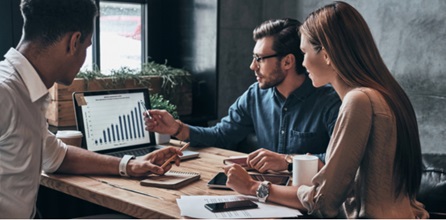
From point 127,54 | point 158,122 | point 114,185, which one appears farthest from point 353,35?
point 127,54

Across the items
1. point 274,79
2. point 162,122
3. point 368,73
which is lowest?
point 162,122

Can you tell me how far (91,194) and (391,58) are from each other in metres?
2.11

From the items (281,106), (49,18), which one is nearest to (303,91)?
(281,106)

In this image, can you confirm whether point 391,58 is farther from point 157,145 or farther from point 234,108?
point 157,145

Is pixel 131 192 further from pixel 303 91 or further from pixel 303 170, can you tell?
pixel 303 91

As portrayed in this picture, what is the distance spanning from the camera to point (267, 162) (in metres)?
2.17

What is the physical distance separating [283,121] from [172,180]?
76cm

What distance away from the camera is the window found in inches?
138

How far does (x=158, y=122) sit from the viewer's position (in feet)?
8.55

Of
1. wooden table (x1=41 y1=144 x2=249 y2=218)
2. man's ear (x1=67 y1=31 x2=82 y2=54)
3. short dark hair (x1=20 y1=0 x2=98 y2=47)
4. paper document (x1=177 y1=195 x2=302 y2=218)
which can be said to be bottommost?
wooden table (x1=41 y1=144 x2=249 y2=218)

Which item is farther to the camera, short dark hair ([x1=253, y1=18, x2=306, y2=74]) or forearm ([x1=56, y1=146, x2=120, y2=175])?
short dark hair ([x1=253, y1=18, x2=306, y2=74])

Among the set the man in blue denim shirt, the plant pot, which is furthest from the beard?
the plant pot

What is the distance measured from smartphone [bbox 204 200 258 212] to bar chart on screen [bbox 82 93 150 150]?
94 centimetres

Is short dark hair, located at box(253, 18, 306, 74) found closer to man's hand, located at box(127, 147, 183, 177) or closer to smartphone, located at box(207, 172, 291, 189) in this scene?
smartphone, located at box(207, 172, 291, 189)
